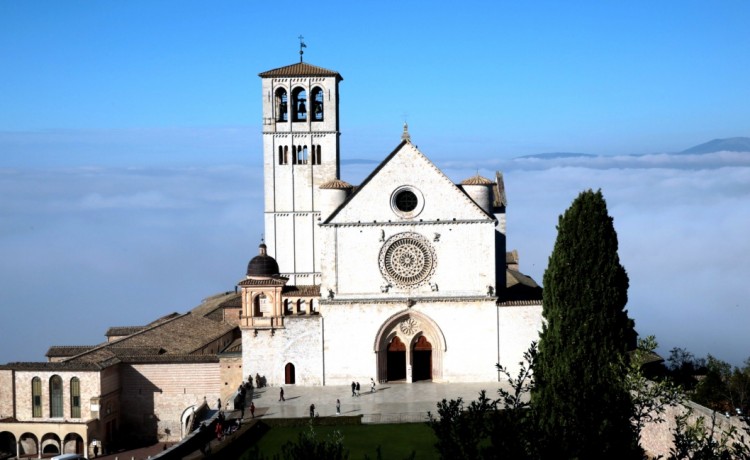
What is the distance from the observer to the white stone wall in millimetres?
47406

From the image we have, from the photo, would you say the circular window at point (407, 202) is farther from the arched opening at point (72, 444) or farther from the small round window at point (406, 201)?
the arched opening at point (72, 444)

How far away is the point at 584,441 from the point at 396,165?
2846 cm

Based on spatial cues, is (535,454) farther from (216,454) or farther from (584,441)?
(216,454)

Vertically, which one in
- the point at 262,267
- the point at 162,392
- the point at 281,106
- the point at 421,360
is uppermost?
the point at 281,106

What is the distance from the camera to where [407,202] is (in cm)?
4744

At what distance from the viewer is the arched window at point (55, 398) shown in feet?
153

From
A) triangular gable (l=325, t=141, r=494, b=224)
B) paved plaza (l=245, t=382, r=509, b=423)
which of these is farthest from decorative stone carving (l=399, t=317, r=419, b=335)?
triangular gable (l=325, t=141, r=494, b=224)

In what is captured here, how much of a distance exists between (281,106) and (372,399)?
22.5 m

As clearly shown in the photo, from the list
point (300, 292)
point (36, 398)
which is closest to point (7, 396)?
point (36, 398)

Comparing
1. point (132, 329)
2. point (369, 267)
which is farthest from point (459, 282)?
point (132, 329)

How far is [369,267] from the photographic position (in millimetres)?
47531

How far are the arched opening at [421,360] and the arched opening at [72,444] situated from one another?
52.2 feet

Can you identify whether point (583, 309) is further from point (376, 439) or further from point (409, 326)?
point (409, 326)

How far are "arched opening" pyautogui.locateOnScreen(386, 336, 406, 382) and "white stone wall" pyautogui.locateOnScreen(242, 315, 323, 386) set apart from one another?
3.46 meters
